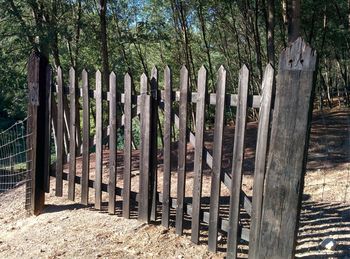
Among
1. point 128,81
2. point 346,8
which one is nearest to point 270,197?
point 128,81

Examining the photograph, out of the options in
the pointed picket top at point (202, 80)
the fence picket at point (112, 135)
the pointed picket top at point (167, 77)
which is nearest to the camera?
the pointed picket top at point (202, 80)

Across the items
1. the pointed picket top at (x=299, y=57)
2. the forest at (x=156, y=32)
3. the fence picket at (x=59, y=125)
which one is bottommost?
the fence picket at (x=59, y=125)

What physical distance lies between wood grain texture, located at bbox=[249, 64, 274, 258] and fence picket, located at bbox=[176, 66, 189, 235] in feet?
2.92

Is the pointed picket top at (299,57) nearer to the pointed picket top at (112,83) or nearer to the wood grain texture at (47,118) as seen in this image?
the pointed picket top at (112,83)

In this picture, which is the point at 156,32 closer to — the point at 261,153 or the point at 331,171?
the point at 331,171

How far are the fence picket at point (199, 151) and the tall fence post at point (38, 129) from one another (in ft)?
7.41

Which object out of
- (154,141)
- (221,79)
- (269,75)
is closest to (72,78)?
(154,141)

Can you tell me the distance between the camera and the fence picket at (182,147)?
4152 millimetres

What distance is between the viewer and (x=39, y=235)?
486 centimetres

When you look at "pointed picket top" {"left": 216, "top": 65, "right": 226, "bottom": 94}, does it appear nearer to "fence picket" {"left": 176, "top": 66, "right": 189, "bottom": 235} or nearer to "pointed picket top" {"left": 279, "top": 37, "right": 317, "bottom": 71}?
"fence picket" {"left": 176, "top": 66, "right": 189, "bottom": 235}

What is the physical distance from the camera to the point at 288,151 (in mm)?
3111

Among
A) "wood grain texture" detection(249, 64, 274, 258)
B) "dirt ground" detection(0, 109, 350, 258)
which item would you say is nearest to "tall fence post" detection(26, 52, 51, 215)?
"dirt ground" detection(0, 109, 350, 258)

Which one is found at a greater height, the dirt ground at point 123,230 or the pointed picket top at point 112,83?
the pointed picket top at point 112,83

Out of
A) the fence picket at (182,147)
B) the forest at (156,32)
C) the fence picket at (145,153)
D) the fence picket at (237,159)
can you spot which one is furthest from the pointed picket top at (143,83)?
the forest at (156,32)
